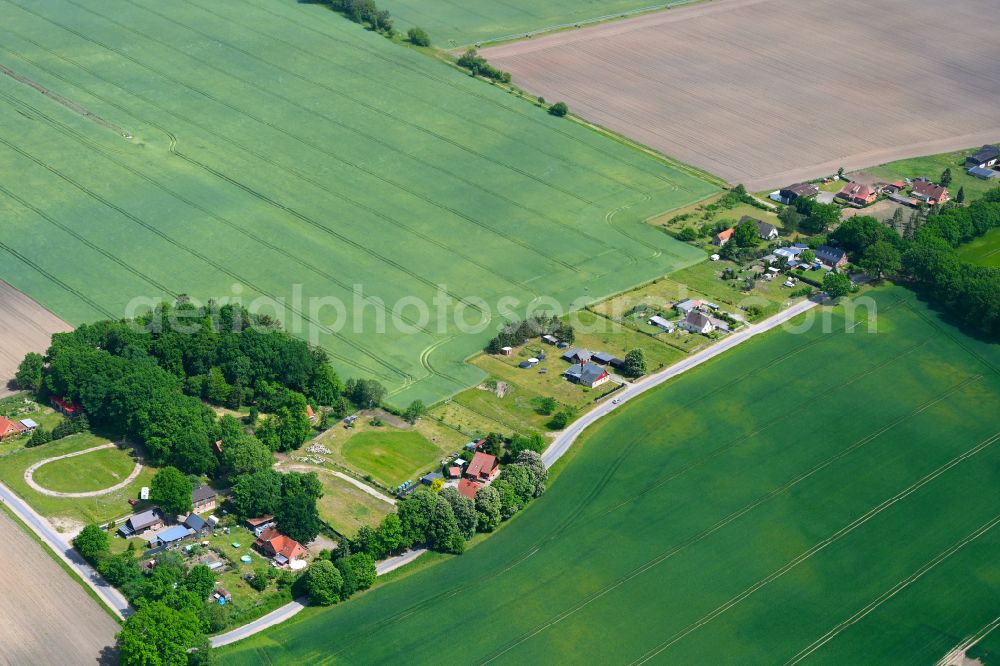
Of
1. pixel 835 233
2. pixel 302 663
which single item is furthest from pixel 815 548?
pixel 835 233

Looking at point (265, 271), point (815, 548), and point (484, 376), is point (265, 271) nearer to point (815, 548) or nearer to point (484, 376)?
point (484, 376)

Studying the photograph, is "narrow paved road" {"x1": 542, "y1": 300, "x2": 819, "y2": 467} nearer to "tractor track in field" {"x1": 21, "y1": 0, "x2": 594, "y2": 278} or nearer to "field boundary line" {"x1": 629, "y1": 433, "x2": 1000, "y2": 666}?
"tractor track in field" {"x1": 21, "y1": 0, "x2": 594, "y2": 278}

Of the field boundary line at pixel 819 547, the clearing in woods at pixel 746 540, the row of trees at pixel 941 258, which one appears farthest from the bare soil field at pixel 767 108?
the field boundary line at pixel 819 547

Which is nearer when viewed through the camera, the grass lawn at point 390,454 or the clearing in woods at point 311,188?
the grass lawn at point 390,454

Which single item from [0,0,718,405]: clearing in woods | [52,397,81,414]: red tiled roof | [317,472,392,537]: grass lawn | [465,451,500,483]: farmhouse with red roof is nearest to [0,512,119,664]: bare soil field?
[52,397,81,414]: red tiled roof

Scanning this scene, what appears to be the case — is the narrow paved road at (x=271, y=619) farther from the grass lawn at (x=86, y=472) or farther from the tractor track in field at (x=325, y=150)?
the tractor track in field at (x=325, y=150)

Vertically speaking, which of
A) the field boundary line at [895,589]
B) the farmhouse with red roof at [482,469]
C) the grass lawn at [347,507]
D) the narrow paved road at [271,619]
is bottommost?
the narrow paved road at [271,619]
